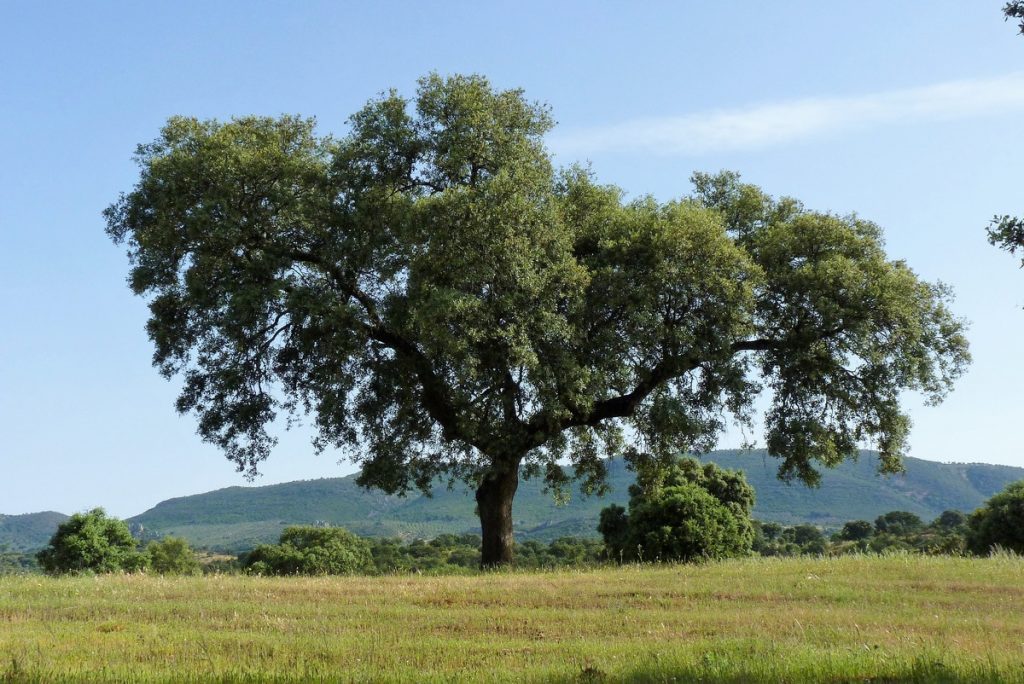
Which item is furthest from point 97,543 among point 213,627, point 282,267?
point 213,627

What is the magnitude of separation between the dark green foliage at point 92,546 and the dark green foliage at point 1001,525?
185ft

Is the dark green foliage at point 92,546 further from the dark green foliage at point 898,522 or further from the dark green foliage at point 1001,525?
the dark green foliage at point 898,522

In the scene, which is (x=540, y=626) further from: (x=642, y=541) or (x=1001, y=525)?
(x=1001, y=525)

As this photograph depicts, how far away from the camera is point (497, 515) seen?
32.7 m

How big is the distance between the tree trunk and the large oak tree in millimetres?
130

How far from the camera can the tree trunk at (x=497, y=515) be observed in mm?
32594

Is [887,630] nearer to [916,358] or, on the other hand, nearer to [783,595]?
[783,595]

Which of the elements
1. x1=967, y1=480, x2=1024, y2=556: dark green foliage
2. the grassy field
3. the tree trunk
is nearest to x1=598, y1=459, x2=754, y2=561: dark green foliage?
the tree trunk

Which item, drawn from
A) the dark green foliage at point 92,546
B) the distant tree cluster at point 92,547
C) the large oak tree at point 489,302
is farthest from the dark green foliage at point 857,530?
the large oak tree at point 489,302

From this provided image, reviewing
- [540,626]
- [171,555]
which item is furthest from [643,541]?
[171,555]

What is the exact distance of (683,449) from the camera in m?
32.8

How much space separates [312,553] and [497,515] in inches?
2348

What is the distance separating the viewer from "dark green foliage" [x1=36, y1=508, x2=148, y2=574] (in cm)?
6750

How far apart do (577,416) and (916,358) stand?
11153 mm
